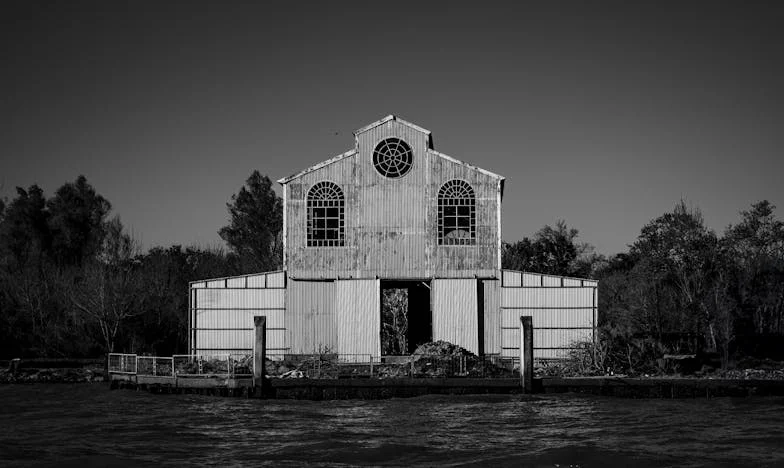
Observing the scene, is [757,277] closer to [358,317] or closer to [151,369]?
[358,317]

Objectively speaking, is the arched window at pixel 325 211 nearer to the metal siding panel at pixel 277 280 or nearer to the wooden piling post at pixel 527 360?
the metal siding panel at pixel 277 280

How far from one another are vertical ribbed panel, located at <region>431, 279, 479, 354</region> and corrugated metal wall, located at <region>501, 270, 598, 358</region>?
1.33 metres

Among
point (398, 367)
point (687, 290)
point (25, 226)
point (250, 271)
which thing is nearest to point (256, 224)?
point (250, 271)

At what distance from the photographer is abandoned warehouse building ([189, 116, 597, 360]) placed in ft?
143

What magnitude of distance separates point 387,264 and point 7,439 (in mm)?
19801

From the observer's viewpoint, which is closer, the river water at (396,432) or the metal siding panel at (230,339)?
the river water at (396,432)

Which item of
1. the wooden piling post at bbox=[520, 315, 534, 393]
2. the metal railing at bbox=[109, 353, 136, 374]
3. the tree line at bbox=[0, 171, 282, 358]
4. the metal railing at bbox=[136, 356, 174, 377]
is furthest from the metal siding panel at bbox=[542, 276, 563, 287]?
the tree line at bbox=[0, 171, 282, 358]

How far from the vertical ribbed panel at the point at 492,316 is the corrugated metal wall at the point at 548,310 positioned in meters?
0.18

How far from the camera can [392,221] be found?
44219 mm

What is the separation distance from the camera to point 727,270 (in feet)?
202

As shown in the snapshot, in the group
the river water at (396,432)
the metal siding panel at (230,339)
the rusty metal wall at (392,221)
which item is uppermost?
the rusty metal wall at (392,221)

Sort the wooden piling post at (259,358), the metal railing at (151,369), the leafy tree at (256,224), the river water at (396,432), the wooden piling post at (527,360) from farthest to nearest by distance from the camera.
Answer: the leafy tree at (256,224) → the metal railing at (151,369) → the wooden piling post at (259,358) → the wooden piling post at (527,360) → the river water at (396,432)

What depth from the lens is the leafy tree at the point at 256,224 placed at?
85875 millimetres

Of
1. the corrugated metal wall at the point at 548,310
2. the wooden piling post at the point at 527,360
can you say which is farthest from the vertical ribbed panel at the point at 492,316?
the wooden piling post at the point at 527,360
